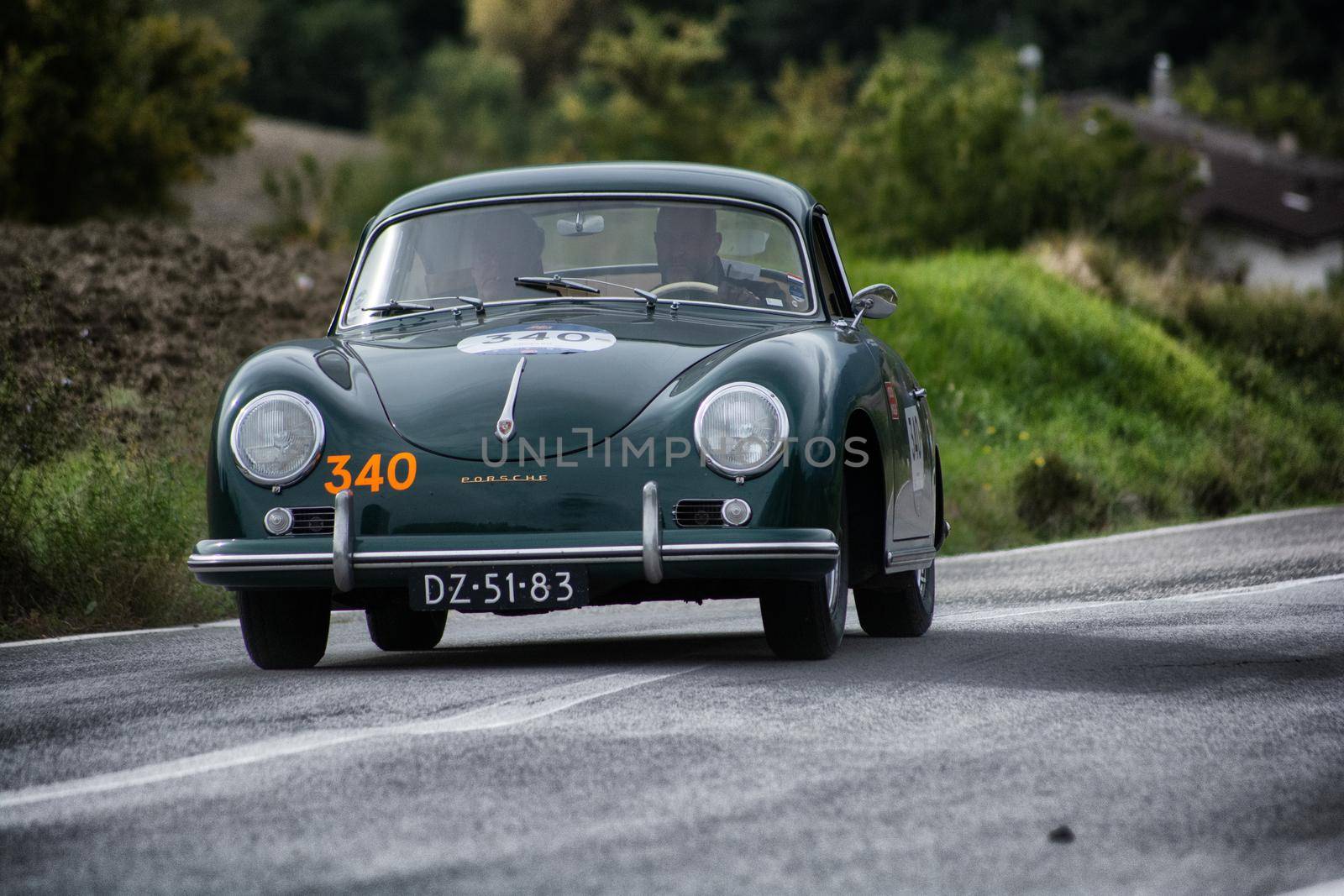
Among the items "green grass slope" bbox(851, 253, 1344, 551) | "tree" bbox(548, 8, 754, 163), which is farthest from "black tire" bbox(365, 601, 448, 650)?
"tree" bbox(548, 8, 754, 163)

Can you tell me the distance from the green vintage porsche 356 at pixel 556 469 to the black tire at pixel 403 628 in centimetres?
107

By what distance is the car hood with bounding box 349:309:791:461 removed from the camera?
6199mm

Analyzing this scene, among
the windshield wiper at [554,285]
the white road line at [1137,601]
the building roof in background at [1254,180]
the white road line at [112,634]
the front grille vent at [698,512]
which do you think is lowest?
the building roof in background at [1254,180]

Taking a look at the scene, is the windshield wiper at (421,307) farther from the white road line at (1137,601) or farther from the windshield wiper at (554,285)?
the white road line at (1137,601)

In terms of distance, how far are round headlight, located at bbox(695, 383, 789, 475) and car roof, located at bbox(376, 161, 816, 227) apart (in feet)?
5.56

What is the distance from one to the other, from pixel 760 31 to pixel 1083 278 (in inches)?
1787

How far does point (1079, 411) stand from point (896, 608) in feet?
47.9

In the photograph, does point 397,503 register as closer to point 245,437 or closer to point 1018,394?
point 245,437

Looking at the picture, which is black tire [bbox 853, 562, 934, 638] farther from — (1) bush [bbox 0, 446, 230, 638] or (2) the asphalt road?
(1) bush [bbox 0, 446, 230, 638]

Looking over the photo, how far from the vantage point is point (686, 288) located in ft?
24.5

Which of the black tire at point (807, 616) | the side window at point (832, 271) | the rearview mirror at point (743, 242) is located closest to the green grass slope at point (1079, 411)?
the side window at point (832, 271)

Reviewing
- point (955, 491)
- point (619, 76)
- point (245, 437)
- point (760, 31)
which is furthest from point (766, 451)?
point (760, 31)

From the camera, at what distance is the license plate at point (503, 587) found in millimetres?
6027

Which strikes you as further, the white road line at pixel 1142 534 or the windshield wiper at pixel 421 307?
the white road line at pixel 1142 534
